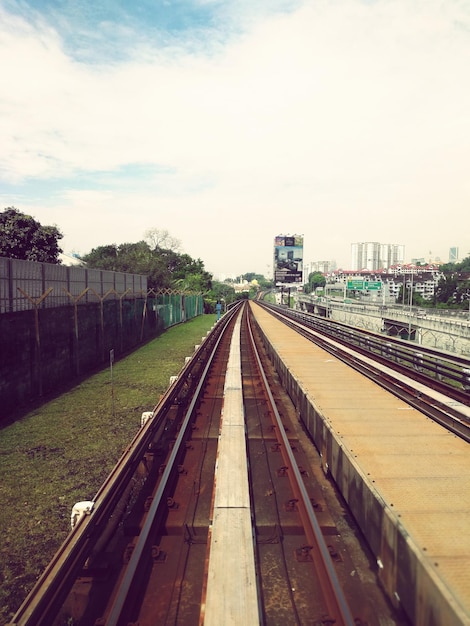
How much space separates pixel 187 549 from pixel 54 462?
148 inches

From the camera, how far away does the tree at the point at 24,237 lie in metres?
28.7

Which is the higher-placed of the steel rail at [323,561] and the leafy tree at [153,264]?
the leafy tree at [153,264]

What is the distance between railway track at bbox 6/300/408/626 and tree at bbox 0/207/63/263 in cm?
2597

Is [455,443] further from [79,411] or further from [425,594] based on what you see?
[79,411]

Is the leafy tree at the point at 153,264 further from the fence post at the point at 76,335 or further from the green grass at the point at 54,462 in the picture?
the green grass at the point at 54,462

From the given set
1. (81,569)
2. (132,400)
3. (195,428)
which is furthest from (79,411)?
(81,569)

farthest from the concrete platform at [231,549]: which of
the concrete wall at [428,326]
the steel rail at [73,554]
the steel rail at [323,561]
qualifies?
the concrete wall at [428,326]

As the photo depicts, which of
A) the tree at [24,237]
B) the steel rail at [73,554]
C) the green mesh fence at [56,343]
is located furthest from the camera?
the tree at [24,237]

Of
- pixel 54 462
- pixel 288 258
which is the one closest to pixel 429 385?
pixel 54 462

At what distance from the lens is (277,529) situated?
17.1 ft

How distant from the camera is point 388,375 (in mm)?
13219

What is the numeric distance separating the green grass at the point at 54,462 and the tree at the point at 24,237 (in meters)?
19.2

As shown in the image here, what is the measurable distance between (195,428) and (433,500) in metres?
5.33

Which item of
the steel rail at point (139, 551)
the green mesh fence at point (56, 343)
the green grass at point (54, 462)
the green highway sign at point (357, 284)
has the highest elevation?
the green highway sign at point (357, 284)
